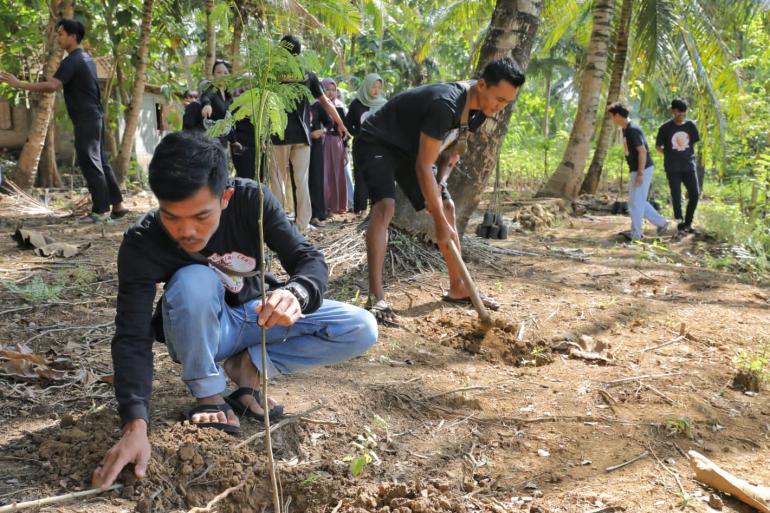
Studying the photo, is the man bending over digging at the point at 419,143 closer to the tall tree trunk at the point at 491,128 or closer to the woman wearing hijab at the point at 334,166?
the tall tree trunk at the point at 491,128

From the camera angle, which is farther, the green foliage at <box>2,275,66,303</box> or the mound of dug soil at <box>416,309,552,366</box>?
the green foliage at <box>2,275,66,303</box>

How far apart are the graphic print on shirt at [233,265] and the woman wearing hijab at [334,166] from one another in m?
5.70

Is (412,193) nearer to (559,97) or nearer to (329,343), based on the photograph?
(329,343)

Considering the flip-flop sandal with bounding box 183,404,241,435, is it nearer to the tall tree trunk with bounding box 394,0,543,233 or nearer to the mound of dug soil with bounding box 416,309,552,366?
the mound of dug soil with bounding box 416,309,552,366

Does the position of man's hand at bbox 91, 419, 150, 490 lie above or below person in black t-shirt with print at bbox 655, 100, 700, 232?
below

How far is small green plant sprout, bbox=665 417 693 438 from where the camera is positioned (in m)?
2.81

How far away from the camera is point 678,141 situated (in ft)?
27.7

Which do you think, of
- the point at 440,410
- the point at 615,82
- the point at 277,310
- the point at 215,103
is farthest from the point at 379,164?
the point at 615,82

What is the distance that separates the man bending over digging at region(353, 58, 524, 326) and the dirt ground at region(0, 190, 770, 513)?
1.58 ft

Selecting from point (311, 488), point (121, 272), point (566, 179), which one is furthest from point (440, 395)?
point (566, 179)

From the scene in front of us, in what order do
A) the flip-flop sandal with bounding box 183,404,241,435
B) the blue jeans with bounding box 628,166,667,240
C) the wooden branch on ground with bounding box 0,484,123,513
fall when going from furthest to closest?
1. the blue jeans with bounding box 628,166,667,240
2. the flip-flop sandal with bounding box 183,404,241,435
3. the wooden branch on ground with bounding box 0,484,123,513

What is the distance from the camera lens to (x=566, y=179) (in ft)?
35.2

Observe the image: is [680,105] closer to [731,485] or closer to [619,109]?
[619,109]

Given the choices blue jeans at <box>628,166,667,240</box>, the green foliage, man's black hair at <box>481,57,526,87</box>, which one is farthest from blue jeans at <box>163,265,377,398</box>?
blue jeans at <box>628,166,667,240</box>
